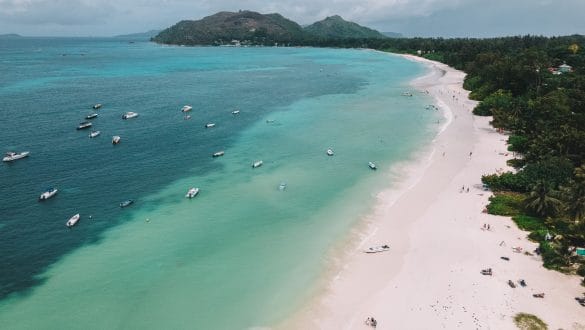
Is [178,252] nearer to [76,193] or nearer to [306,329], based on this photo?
[306,329]

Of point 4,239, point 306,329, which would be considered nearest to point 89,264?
point 4,239

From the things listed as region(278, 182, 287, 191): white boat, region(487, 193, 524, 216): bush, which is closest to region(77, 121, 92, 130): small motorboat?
region(278, 182, 287, 191): white boat

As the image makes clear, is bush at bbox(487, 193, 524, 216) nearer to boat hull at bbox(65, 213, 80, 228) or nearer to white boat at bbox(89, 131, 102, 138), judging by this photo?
boat hull at bbox(65, 213, 80, 228)

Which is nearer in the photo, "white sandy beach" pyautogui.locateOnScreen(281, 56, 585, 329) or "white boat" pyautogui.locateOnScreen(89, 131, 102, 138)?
"white sandy beach" pyautogui.locateOnScreen(281, 56, 585, 329)

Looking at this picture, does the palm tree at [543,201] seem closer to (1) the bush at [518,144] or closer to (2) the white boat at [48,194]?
(1) the bush at [518,144]

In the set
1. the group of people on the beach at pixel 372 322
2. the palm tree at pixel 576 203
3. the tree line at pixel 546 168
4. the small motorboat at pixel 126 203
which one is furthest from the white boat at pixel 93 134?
the palm tree at pixel 576 203

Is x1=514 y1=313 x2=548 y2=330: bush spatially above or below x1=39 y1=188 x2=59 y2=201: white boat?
above

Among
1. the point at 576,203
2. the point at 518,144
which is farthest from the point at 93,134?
the point at 576,203
